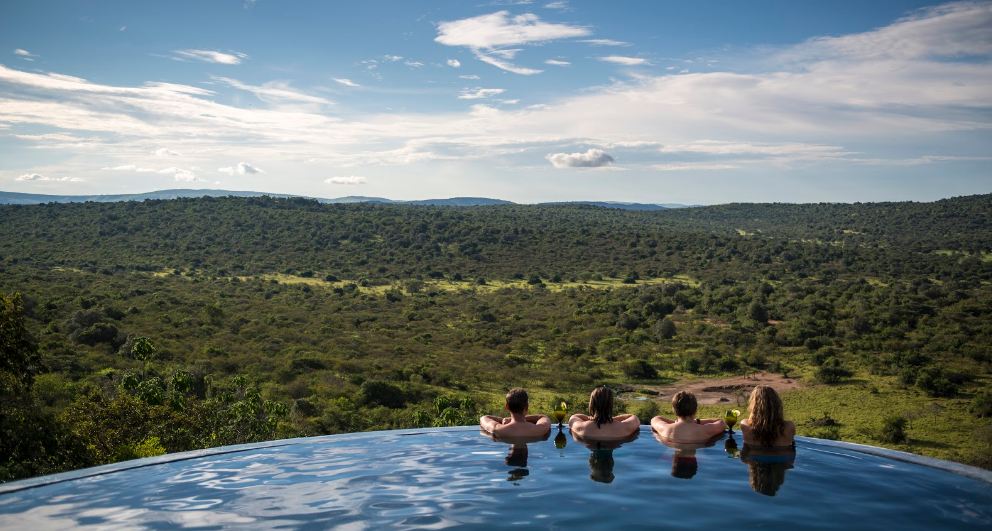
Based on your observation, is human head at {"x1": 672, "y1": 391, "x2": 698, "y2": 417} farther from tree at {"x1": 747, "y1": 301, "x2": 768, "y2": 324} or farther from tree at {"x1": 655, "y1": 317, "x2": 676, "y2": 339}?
tree at {"x1": 747, "y1": 301, "x2": 768, "y2": 324}

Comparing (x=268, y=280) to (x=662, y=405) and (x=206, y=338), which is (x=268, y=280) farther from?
(x=662, y=405)

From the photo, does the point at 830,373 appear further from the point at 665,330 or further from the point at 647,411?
the point at 665,330

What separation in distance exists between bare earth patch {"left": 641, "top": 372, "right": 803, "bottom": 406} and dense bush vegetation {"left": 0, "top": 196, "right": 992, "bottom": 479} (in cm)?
145

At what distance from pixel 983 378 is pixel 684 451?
2971cm

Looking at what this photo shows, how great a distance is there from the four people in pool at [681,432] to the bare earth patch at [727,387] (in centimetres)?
1963

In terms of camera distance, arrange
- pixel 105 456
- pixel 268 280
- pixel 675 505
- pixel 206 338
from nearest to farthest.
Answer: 1. pixel 675 505
2. pixel 105 456
3. pixel 206 338
4. pixel 268 280

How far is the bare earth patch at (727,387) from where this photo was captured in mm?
28172

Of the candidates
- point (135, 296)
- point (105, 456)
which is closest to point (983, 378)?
point (105, 456)

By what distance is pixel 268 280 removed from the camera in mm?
69688

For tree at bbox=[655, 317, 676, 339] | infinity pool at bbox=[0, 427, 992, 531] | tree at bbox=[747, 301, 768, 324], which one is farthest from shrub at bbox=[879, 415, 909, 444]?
tree at bbox=[747, 301, 768, 324]

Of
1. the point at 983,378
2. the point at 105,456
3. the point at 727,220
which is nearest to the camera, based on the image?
the point at 105,456

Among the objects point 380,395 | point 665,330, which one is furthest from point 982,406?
point 380,395

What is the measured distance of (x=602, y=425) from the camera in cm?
895

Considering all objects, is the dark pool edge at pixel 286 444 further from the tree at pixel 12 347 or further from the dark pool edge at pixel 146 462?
the tree at pixel 12 347
